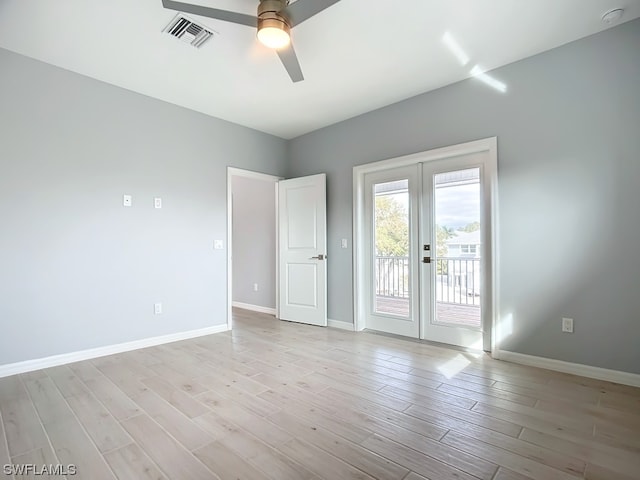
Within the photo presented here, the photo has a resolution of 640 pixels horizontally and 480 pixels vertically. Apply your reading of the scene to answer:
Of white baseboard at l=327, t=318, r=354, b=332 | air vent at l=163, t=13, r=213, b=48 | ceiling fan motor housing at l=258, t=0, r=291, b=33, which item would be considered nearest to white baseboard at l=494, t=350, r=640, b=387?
white baseboard at l=327, t=318, r=354, b=332

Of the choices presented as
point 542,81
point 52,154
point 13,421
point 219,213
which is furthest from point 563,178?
point 52,154

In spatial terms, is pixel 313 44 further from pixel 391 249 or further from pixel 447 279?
pixel 447 279

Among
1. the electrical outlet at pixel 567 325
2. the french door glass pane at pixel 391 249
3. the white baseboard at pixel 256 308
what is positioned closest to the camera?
the electrical outlet at pixel 567 325

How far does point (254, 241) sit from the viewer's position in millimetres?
5836

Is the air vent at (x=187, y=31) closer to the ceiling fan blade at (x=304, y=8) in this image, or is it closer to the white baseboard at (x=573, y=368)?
the ceiling fan blade at (x=304, y=8)

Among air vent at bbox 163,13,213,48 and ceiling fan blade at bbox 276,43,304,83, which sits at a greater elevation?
air vent at bbox 163,13,213,48

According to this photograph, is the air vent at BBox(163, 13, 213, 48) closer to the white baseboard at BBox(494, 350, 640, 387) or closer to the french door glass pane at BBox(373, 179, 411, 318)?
the french door glass pane at BBox(373, 179, 411, 318)

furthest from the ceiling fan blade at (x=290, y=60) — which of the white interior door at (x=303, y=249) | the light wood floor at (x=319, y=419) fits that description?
the light wood floor at (x=319, y=419)

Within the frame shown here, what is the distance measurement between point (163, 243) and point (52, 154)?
131cm

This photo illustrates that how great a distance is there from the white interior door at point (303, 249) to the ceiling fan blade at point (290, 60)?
6.32 feet

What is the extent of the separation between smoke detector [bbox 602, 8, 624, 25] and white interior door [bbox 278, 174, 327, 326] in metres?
3.03

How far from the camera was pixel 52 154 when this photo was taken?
3.01 metres

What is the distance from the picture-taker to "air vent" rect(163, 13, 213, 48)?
241cm

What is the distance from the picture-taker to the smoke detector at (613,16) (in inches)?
93.0
